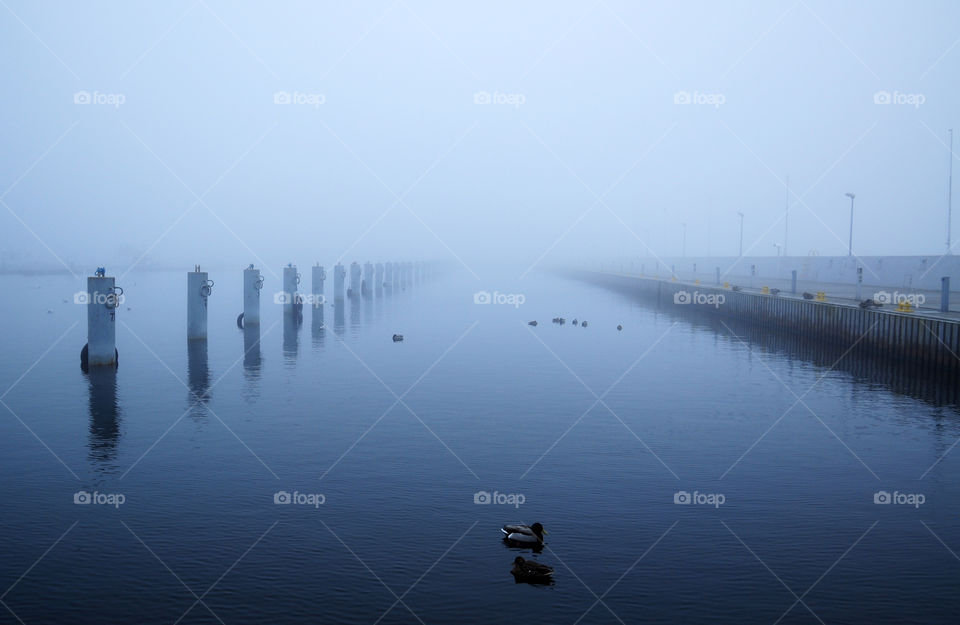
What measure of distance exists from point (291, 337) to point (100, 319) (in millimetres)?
16594

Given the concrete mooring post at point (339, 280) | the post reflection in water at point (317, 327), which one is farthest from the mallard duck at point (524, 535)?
the concrete mooring post at point (339, 280)

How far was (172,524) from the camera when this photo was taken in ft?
49.6

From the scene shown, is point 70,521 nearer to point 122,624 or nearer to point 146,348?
point 122,624

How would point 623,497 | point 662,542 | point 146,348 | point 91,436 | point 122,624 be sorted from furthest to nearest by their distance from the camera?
point 146,348 < point 91,436 < point 623,497 < point 662,542 < point 122,624

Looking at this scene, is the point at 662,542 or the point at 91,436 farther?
the point at 91,436

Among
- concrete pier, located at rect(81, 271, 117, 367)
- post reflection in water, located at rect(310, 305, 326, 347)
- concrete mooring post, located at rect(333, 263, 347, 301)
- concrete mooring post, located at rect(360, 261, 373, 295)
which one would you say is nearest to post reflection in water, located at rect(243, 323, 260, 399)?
post reflection in water, located at rect(310, 305, 326, 347)

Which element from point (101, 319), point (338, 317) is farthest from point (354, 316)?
point (101, 319)

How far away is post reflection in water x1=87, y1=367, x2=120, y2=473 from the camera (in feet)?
65.5

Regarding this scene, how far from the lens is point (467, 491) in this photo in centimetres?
1742

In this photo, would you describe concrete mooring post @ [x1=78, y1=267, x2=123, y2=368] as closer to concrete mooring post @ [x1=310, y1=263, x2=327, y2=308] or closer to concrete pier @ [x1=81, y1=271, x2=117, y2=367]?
concrete pier @ [x1=81, y1=271, x2=117, y2=367]

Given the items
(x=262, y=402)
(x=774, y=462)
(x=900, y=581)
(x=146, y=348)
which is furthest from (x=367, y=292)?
(x=900, y=581)

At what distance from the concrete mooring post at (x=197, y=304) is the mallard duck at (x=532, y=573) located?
30.8 meters

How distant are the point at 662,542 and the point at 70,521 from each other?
403 inches

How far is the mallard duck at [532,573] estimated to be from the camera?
1275 cm
